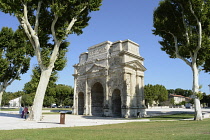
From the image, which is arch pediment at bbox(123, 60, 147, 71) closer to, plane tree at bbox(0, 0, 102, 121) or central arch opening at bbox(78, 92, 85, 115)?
plane tree at bbox(0, 0, 102, 121)

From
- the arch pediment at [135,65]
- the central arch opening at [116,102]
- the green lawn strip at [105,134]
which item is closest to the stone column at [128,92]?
the arch pediment at [135,65]

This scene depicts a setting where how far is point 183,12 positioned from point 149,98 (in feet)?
151

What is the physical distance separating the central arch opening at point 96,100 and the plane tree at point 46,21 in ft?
45.2

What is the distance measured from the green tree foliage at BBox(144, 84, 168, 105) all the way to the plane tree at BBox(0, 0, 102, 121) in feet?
155

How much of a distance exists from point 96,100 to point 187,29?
58.8 ft

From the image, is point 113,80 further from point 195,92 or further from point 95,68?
point 195,92

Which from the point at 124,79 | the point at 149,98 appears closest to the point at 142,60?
the point at 124,79

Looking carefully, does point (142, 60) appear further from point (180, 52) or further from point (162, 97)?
point (162, 97)

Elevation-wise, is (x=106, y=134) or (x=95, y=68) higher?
(x=95, y=68)

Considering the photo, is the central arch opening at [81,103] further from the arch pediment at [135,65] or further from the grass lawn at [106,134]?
the grass lawn at [106,134]

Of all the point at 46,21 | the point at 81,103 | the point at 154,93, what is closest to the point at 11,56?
the point at 46,21

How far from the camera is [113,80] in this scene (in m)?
25.8

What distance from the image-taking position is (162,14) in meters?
19.0

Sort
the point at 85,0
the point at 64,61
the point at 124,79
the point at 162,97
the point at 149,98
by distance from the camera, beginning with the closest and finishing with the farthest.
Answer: the point at 85,0
the point at 64,61
the point at 124,79
the point at 149,98
the point at 162,97
